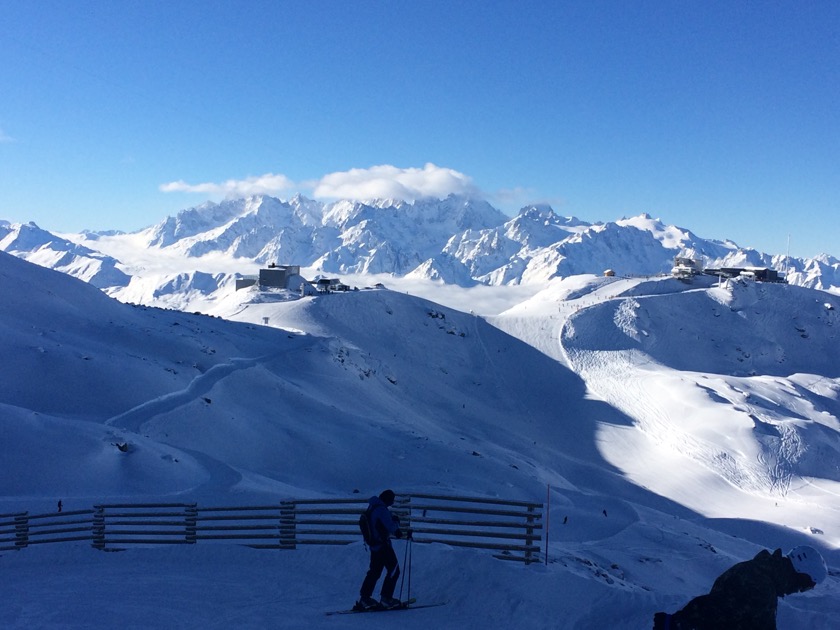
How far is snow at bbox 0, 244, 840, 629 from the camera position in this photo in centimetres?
1332

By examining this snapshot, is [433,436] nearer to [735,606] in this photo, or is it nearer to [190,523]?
[190,523]

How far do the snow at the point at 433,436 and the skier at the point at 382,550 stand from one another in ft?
1.59

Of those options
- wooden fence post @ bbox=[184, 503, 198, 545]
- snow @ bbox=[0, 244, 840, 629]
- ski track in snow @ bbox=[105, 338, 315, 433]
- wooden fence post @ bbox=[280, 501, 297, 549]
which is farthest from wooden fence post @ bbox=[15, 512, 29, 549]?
ski track in snow @ bbox=[105, 338, 315, 433]

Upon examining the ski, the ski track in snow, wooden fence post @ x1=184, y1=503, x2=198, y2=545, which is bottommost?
the ski

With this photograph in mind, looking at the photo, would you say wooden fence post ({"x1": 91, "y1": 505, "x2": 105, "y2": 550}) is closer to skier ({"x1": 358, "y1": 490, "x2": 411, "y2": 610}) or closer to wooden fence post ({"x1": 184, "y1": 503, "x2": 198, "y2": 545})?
wooden fence post ({"x1": 184, "y1": 503, "x2": 198, "y2": 545})

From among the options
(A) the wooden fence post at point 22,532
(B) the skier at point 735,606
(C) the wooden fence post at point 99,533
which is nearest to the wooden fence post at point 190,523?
(C) the wooden fence post at point 99,533

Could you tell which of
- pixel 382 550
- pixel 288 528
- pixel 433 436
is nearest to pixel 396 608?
pixel 382 550

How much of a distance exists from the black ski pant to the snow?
1.90 ft

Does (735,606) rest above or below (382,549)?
below

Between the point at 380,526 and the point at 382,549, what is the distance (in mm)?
445

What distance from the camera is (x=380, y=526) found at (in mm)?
11633

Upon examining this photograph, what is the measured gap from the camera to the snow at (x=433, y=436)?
43.7 ft

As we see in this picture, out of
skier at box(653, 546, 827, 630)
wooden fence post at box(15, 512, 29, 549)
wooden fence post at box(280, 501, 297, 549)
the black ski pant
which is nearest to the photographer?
skier at box(653, 546, 827, 630)

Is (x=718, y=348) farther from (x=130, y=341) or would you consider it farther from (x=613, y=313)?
(x=130, y=341)
